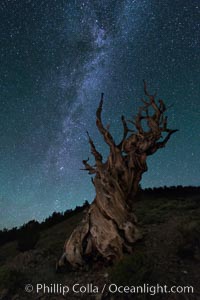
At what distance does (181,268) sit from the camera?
6.90 metres

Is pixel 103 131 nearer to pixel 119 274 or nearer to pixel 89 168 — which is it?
pixel 89 168

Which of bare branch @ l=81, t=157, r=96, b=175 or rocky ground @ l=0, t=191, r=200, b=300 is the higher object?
bare branch @ l=81, t=157, r=96, b=175

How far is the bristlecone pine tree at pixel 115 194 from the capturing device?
769cm

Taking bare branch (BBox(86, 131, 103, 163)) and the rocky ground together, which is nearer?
the rocky ground

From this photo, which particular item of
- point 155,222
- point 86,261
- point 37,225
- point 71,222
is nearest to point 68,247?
point 86,261

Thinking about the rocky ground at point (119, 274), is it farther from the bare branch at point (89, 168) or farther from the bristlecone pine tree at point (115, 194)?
the bare branch at point (89, 168)

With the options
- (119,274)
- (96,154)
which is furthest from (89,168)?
(119,274)

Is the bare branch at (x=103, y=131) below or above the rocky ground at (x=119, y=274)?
above

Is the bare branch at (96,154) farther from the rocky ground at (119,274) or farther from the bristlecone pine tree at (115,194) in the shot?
the rocky ground at (119,274)

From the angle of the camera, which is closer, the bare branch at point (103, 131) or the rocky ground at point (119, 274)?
the rocky ground at point (119, 274)

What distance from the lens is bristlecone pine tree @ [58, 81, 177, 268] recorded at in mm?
7691

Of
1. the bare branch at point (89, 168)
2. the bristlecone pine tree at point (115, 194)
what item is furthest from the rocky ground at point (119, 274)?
the bare branch at point (89, 168)

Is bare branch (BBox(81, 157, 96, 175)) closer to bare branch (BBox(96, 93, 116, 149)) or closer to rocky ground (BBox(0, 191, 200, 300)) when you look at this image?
bare branch (BBox(96, 93, 116, 149))

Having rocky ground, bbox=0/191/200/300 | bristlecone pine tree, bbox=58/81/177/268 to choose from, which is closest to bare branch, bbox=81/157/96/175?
bristlecone pine tree, bbox=58/81/177/268
